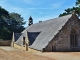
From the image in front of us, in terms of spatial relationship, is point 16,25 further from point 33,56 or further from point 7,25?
point 33,56

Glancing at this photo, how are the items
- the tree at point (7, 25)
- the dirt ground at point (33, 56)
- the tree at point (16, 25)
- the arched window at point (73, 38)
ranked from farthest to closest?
the tree at point (16, 25), the tree at point (7, 25), the arched window at point (73, 38), the dirt ground at point (33, 56)

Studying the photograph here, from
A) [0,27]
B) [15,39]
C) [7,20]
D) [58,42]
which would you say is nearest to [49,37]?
[58,42]

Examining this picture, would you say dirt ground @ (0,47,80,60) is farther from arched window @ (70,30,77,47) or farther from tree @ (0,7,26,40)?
tree @ (0,7,26,40)

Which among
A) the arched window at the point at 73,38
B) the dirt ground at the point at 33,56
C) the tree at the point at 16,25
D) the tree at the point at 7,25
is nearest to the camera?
the dirt ground at the point at 33,56

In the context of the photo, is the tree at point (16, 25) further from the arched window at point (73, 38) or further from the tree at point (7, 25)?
the arched window at point (73, 38)

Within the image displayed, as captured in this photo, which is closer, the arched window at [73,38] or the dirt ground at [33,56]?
the dirt ground at [33,56]

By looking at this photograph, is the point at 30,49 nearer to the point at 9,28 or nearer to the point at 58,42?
the point at 58,42

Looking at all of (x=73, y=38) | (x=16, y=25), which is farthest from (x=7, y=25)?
(x=73, y=38)

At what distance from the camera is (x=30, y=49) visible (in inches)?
1144

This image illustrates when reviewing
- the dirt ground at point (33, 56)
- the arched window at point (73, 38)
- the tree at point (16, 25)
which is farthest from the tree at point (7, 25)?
the dirt ground at point (33, 56)

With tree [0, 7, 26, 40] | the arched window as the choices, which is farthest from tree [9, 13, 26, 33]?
the arched window

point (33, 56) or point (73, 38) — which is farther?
point (73, 38)

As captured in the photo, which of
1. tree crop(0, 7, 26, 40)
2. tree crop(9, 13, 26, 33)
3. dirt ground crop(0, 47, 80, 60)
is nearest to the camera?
dirt ground crop(0, 47, 80, 60)

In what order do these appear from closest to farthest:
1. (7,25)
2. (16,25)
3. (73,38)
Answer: (73,38) < (7,25) < (16,25)
